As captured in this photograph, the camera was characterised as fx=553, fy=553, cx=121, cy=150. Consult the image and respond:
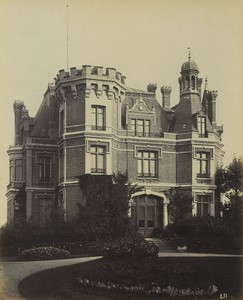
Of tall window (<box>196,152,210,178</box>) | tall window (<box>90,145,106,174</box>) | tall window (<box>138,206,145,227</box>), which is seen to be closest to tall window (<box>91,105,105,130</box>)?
tall window (<box>90,145,106,174</box>)

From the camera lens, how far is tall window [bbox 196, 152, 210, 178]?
27188 mm

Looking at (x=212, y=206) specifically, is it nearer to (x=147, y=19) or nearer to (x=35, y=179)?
(x=35, y=179)

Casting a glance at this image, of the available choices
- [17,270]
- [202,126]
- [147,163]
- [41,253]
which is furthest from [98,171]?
[17,270]

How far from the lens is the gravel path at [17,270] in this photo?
14.9 meters

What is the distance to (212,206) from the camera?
1056 inches

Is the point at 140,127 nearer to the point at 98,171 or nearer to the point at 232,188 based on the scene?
the point at 98,171

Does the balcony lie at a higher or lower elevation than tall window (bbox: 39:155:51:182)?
lower

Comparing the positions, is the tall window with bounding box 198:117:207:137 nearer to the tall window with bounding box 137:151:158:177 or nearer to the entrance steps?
the tall window with bounding box 137:151:158:177

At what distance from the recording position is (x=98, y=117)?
25.6 meters

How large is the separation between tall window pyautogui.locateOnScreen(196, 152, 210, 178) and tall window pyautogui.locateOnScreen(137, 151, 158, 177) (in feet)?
6.90

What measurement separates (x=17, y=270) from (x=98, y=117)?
10255mm

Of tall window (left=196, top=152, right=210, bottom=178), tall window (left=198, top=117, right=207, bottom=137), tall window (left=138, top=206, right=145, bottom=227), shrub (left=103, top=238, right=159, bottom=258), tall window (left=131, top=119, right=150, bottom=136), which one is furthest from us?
tall window (left=198, top=117, right=207, bottom=137)

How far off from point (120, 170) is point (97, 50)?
937cm

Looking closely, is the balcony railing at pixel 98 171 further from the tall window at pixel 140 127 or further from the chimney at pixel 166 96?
the chimney at pixel 166 96
